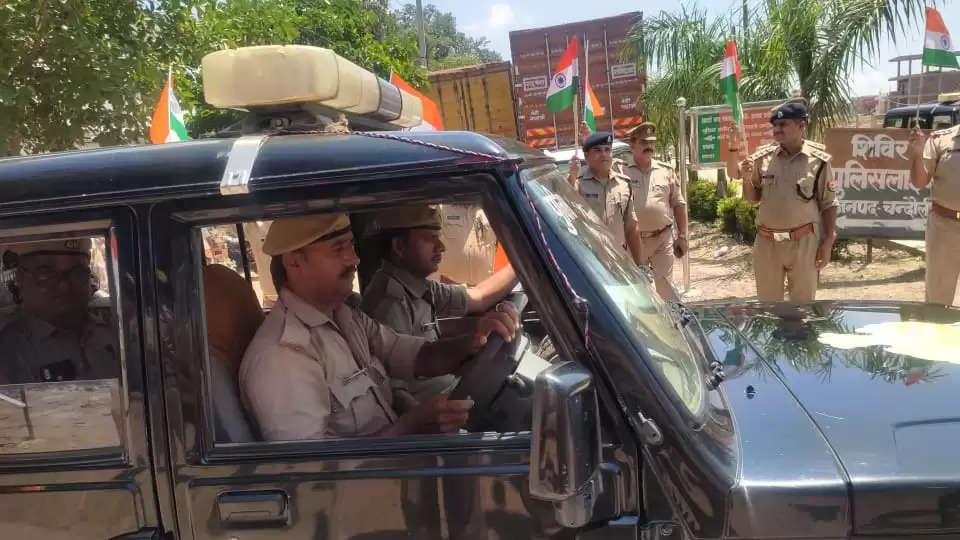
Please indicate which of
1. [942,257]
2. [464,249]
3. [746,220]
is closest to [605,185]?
[942,257]

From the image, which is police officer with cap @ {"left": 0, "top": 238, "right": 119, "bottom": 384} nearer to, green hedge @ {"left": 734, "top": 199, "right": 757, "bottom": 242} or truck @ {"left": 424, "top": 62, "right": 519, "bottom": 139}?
green hedge @ {"left": 734, "top": 199, "right": 757, "bottom": 242}

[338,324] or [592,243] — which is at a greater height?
[592,243]

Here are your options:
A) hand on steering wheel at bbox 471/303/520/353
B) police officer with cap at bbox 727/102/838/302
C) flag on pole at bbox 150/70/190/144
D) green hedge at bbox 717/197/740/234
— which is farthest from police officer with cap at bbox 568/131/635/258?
green hedge at bbox 717/197/740/234

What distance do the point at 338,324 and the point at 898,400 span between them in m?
1.38

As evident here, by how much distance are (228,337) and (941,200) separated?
5.27 meters

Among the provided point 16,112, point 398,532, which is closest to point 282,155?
point 398,532

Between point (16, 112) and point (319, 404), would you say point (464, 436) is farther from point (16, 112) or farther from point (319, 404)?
point (16, 112)

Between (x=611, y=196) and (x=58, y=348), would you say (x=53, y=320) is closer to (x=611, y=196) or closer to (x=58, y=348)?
(x=58, y=348)

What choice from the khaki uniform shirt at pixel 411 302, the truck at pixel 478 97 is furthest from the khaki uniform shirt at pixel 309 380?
the truck at pixel 478 97

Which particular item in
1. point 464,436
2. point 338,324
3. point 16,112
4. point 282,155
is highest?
point 16,112

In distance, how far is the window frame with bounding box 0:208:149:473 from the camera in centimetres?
149

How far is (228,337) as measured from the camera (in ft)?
5.85

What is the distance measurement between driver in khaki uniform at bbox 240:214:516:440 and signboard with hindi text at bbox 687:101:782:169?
7095 mm

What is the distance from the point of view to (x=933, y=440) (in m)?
1.44
